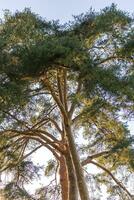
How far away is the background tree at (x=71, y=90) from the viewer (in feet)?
29.6

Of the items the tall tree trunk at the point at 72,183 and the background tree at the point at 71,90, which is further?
the tall tree trunk at the point at 72,183

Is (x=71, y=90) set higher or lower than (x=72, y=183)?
higher

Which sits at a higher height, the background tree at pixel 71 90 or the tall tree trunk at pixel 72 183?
the background tree at pixel 71 90

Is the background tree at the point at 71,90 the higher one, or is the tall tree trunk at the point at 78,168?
the background tree at the point at 71,90

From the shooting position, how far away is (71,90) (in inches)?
452

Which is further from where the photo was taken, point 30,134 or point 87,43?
point 30,134

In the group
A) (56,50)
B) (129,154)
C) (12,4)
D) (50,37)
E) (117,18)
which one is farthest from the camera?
(12,4)

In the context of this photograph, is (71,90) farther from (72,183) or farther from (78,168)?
(72,183)

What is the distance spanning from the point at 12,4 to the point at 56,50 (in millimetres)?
3295

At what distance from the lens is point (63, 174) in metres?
11.8

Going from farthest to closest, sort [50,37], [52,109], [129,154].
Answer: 1. [52,109]
2. [129,154]
3. [50,37]

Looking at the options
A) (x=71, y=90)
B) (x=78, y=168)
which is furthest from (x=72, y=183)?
(x=71, y=90)

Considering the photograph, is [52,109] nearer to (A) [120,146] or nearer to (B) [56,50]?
(A) [120,146]

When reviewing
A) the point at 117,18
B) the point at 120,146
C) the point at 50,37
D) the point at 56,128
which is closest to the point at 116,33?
the point at 117,18
